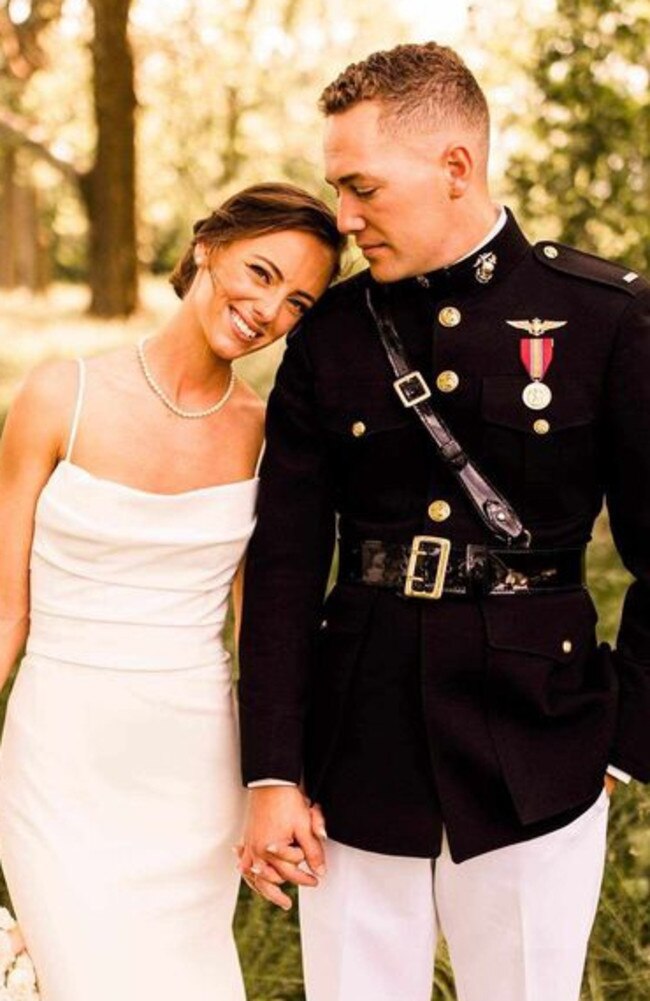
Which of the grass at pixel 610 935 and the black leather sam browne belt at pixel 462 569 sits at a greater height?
the black leather sam browne belt at pixel 462 569

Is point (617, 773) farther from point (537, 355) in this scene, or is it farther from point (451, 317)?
point (451, 317)

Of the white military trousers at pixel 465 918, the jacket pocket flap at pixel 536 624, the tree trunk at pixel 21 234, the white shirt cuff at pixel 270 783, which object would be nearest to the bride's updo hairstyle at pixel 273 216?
the jacket pocket flap at pixel 536 624

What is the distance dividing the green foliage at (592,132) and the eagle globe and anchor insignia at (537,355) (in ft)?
14.6

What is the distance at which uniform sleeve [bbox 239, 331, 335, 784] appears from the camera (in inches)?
112

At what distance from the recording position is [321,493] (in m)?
2.86

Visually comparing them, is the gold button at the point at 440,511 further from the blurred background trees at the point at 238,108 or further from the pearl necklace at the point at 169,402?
the blurred background trees at the point at 238,108

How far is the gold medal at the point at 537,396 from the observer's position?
271 cm

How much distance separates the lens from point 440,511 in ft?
8.97

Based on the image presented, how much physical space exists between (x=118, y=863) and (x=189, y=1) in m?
18.2

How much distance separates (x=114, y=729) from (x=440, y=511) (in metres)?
→ 0.82

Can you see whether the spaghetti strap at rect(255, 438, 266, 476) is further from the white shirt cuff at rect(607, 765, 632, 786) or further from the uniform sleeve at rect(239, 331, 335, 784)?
the white shirt cuff at rect(607, 765, 632, 786)

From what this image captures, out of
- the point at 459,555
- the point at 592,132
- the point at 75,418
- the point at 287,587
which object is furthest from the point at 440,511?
the point at 592,132

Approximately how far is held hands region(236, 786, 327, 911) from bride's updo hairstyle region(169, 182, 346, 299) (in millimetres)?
1007

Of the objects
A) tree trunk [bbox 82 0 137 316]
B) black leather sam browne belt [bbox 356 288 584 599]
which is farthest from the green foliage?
tree trunk [bbox 82 0 137 316]
